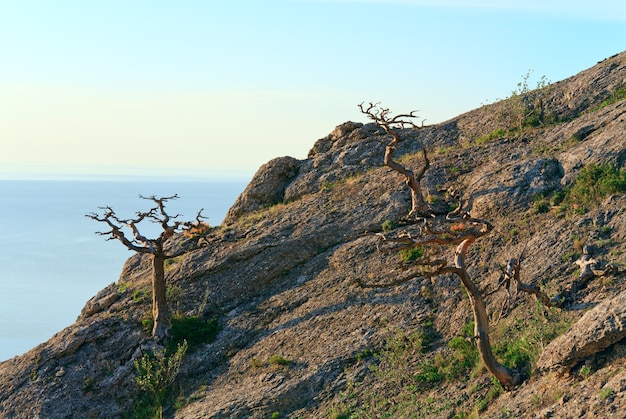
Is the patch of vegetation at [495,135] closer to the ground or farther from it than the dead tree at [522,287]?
farther from it

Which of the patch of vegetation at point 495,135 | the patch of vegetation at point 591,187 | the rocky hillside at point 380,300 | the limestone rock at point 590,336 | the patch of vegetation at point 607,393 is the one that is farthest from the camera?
the patch of vegetation at point 495,135

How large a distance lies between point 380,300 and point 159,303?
31.6 ft

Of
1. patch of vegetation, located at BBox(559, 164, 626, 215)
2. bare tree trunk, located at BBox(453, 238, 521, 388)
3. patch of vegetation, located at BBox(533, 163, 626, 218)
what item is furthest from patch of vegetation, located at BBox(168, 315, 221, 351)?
patch of vegetation, located at BBox(559, 164, 626, 215)

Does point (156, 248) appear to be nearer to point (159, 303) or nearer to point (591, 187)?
point (159, 303)

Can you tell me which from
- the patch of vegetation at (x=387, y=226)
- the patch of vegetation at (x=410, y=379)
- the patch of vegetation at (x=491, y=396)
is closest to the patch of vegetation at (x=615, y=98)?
the patch of vegetation at (x=387, y=226)

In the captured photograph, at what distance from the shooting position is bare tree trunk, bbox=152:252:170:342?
31.7 meters

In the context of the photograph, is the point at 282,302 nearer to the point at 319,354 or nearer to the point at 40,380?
the point at 319,354

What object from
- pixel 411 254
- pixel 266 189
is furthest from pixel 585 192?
pixel 266 189

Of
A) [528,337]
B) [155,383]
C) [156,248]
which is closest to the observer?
[528,337]

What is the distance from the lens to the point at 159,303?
32.0 metres

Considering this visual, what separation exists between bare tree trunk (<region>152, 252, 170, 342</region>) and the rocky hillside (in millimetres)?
556

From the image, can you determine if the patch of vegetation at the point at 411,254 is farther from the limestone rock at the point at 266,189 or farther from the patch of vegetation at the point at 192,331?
the limestone rock at the point at 266,189

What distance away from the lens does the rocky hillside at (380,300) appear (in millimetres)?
22875

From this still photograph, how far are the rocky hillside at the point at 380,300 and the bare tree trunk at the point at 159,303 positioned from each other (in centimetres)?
56
